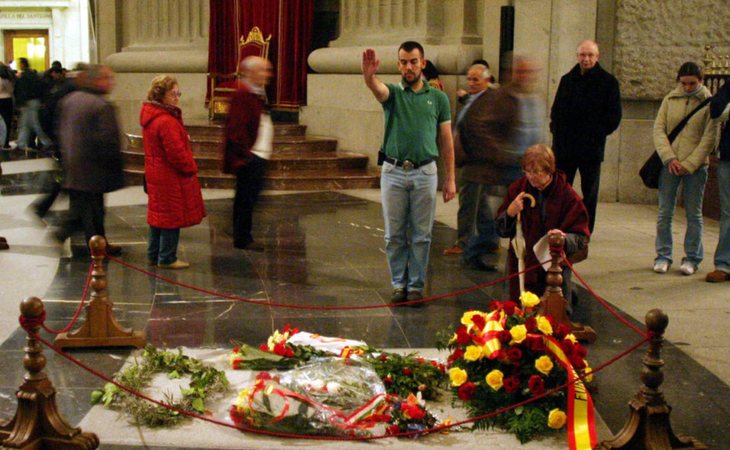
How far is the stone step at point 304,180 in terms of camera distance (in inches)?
550

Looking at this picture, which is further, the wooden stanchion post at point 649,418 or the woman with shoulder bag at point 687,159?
the woman with shoulder bag at point 687,159

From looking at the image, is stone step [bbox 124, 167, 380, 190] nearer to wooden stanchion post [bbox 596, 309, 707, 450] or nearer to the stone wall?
the stone wall

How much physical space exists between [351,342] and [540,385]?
1527mm

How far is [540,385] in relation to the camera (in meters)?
4.91

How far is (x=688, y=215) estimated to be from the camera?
8719mm

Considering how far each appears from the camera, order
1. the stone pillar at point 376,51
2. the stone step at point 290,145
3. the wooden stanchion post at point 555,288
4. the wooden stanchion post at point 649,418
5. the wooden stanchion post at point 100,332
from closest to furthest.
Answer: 1. the wooden stanchion post at point 649,418
2. the wooden stanchion post at point 555,288
3. the wooden stanchion post at point 100,332
4. the stone pillar at point 376,51
5. the stone step at point 290,145

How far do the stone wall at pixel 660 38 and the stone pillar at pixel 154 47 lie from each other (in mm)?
8130

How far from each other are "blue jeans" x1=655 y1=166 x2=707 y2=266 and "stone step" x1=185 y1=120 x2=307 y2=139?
822 centimetres

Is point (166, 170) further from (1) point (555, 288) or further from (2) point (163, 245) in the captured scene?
(1) point (555, 288)

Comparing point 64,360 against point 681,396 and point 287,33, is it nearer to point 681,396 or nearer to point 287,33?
point 681,396

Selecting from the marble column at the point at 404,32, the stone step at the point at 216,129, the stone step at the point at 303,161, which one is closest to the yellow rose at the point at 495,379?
the marble column at the point at 404,32

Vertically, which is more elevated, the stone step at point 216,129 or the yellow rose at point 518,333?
the stone step at point 216,129

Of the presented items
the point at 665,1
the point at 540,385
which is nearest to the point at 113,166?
the point at 540,385

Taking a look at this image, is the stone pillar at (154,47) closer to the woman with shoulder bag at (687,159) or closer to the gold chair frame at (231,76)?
the gold chair frame at (231,76)
